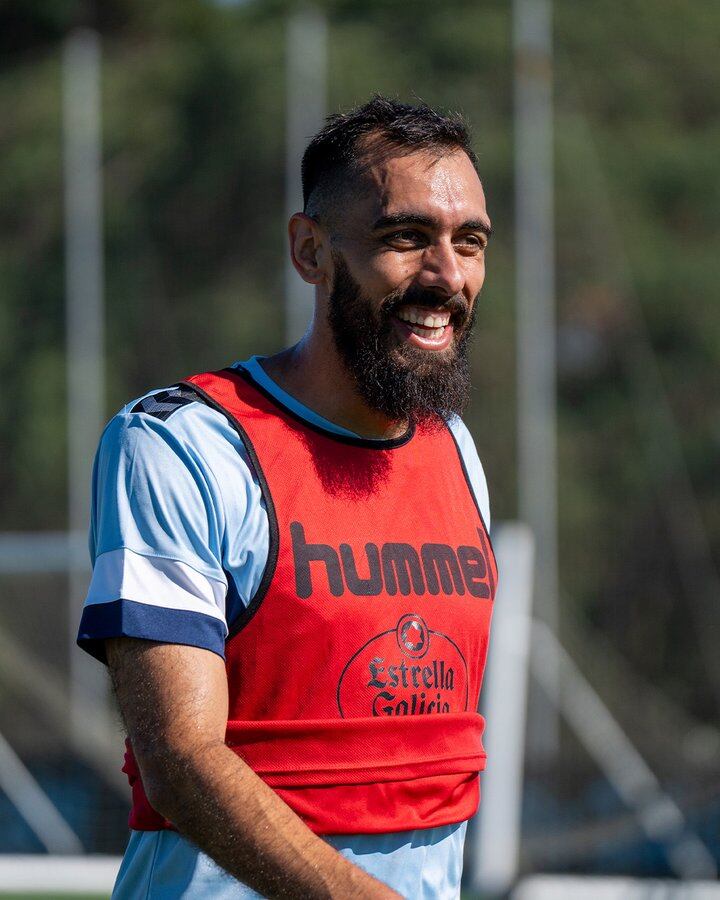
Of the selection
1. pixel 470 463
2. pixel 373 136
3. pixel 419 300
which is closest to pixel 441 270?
pixel 419 300

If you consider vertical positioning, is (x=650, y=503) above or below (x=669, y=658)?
above

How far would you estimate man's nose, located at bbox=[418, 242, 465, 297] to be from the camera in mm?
1823

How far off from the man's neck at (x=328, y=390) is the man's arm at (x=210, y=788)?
43cm

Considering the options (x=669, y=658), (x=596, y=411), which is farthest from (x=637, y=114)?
(x=669, y=658)

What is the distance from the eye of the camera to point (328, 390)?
1.89m

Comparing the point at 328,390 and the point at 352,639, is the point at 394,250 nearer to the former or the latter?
the point at 328,390

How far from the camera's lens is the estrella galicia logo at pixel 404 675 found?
5.61ft

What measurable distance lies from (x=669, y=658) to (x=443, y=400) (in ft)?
26.6

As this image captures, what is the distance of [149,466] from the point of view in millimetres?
1638

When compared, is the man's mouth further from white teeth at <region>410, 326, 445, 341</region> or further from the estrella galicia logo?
the estrella galicia logo

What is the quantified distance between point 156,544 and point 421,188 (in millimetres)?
572

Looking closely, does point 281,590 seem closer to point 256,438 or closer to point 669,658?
point 256,438

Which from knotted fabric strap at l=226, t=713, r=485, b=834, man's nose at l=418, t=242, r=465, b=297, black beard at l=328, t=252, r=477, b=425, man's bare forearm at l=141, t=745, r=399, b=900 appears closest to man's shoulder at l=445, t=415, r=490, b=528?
black beard at l=328, t=252, r=477, b=425

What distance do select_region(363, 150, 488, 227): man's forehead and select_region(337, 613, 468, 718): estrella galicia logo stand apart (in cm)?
51
